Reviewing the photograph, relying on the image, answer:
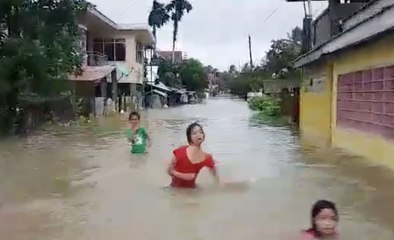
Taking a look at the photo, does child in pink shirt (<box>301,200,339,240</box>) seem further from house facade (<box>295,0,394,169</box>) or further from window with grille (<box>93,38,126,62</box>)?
window with grille (<box>93,38,126,62</box>)

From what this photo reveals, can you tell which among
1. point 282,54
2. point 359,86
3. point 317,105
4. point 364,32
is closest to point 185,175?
point 364,32

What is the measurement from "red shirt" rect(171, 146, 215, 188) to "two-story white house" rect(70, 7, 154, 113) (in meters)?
34.3

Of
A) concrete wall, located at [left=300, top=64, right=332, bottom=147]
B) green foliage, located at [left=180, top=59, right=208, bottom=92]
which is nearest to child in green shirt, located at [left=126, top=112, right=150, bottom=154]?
concrete wall, located at [left=300, top=64, right=332, bottom=147]

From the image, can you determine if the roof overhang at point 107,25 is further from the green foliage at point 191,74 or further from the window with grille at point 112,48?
the green foliage at point 191,74

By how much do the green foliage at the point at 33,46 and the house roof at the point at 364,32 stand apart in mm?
8289

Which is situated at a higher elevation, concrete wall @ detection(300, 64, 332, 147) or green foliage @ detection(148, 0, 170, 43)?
green foliage @ detection(148, 0, 170, 43)

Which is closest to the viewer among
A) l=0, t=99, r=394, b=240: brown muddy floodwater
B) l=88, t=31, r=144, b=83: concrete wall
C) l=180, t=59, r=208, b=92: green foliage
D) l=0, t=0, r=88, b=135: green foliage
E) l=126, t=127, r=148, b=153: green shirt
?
l=0, t=99, r=394, b=240: brown muddy floodwater

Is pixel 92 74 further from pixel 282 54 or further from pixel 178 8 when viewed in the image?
pixel 178 8

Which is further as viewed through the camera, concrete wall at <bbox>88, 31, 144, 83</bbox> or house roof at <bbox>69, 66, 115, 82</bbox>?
concrete wall at <bbox>88, 31, 144, 83</bbox>

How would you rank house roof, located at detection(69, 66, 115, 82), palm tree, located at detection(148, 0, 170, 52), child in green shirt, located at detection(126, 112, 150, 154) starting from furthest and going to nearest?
1. palm tree, located at detection(148, 0, 170, 52)
2. house roof, located at detection(69, 66, 115, 82)
3. child in green shirt, located at detection(126, 112, 150, 154)

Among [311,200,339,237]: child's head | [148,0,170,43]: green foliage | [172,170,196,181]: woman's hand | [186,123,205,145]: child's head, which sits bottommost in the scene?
[172,170,196,181]: woman's hand

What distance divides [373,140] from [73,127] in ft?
55.3

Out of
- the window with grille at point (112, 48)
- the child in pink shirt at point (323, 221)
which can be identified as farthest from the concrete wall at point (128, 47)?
the child in pink shirt at point (323, 221)

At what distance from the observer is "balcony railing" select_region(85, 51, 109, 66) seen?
4747cm
